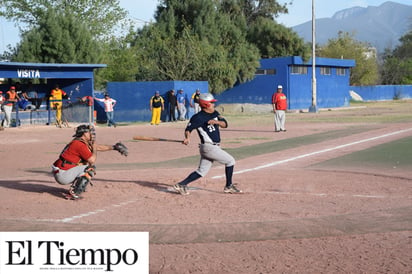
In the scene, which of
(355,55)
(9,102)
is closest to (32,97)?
(9,102)

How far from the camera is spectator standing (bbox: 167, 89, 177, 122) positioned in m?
34.6

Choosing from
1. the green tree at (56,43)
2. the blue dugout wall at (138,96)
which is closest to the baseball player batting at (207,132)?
the blue dugout wall at (138,96)

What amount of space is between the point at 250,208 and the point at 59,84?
2669 cm

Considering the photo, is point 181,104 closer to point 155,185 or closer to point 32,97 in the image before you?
point 32,97

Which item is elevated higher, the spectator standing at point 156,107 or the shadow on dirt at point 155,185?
the spectator standing at point 156,107

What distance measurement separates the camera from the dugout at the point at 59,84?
30.0 m

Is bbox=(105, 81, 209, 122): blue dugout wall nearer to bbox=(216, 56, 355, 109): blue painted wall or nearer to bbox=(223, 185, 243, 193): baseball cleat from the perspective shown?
bbox=(216, 56, 355, 109): blue painted wall

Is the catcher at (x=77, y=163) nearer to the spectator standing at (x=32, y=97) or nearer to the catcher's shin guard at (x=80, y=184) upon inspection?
the catcher's shin guard at (x=80, y=184)

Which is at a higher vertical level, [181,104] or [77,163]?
[181,104]

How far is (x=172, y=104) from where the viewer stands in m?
34.8

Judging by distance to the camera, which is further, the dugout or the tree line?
the tree line

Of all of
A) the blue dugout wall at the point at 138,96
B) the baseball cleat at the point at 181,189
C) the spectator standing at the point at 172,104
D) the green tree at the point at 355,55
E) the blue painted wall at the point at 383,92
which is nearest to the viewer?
the baseball cleat at the point at 181,189

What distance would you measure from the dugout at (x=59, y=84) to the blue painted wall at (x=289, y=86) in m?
18.5

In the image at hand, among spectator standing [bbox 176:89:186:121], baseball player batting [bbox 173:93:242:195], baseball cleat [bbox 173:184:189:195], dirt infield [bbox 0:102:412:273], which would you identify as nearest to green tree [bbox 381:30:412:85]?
spectator standing [bbox 176:89:186:121]
